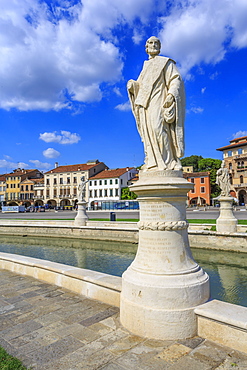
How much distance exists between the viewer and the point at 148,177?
394 cm

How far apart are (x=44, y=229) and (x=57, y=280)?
16735 millimetres

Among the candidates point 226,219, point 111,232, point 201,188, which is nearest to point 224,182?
point 226,219

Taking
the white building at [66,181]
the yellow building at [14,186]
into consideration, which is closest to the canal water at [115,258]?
the white building at [66,181]

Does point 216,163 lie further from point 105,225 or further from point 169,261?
point 169,261

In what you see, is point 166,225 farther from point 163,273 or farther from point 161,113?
point 161,113

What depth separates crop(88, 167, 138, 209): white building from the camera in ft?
210

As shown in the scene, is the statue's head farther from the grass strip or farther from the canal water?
the canal water

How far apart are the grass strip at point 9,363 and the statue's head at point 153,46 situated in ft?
14.3

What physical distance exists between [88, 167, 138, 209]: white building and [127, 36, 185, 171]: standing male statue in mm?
58573

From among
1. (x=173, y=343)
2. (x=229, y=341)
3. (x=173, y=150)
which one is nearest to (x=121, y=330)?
(x=173, y=343)

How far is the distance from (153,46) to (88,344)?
4.18 meters

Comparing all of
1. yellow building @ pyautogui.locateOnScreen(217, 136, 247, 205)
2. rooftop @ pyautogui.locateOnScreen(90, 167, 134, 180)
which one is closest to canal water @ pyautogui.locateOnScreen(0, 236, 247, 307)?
rooftop @ pyautogui.locateOnScreen(90, 167, 134, 180)

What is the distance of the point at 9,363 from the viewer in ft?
9.02

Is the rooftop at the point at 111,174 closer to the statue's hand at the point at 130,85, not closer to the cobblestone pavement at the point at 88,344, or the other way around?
A: the statue's hand at the point at 130,85
